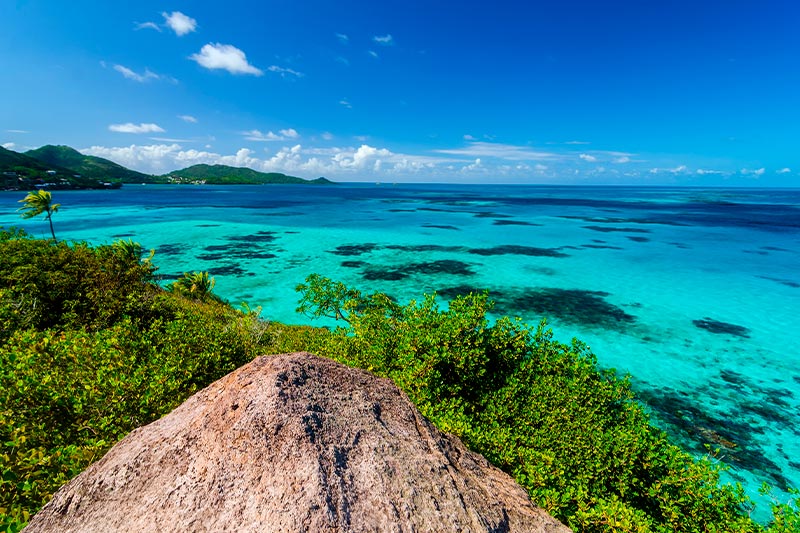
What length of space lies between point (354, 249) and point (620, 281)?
2892 cm

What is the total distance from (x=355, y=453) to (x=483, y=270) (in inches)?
1340

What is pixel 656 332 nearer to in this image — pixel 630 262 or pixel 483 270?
pixel 483 270

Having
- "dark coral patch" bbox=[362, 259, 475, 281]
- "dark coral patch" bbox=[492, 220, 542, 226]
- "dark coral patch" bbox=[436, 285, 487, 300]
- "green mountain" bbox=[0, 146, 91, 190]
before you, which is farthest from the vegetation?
"green mountain" bbox=[0, 146, 91, 190]

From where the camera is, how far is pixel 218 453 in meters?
3.92

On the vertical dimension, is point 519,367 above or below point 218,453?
below

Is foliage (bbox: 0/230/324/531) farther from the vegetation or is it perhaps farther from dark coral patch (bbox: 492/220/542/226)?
dark coral patch (bbox: 492/220/542/226)

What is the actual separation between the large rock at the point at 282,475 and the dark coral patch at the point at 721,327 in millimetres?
25294

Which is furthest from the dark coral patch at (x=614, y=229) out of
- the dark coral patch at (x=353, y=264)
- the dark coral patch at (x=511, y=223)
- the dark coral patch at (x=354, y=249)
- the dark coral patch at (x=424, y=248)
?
the dark coral patch at (x=353, y=264)

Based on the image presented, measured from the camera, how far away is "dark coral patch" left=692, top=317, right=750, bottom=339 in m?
22.7

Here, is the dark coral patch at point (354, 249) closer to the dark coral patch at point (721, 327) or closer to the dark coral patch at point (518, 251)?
the dark coral patch at point (518, 251)

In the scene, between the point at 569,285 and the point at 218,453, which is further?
the point at 569,285

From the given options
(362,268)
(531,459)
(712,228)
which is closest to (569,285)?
(362,268)

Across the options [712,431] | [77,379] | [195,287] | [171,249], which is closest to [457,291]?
[712,431]

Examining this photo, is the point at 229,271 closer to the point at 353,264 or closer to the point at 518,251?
the point at 353,264
